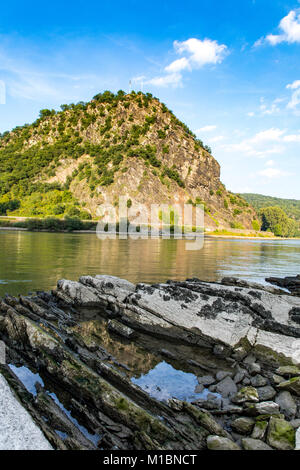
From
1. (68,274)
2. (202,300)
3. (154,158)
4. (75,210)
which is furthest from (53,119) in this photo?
(202,300)

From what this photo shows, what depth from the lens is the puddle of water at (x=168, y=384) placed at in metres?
7.22

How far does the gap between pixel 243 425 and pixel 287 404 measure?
1515 millimetres

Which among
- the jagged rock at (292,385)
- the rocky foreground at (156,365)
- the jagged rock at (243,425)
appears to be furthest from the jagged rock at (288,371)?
the jagged rock at (243,425)

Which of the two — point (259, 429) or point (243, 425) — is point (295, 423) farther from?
point (243, 425)

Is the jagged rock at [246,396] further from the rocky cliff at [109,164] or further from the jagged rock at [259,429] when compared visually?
the rocky cliff at [109,164]

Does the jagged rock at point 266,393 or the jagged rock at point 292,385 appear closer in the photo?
the jagged rock at point 266,393

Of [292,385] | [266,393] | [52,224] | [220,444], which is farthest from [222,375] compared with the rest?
[52,224]

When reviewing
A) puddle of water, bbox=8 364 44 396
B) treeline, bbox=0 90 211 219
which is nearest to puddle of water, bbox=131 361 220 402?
puddle of water, bbox=8 364 44 396

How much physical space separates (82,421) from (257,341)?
591cm

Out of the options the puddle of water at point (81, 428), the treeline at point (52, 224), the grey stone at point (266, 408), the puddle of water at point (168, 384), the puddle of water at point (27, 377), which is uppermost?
the treeline at point (52, 224)

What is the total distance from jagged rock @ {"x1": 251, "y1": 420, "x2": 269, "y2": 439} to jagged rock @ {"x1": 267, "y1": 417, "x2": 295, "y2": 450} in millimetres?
135

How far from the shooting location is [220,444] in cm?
530

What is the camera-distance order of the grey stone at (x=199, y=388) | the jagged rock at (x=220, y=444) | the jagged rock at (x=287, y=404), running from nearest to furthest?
the jagged rock at (x=220, y=444) < the jagged rock at (x=287, y=404) < the grey stone at (x=199, y=388)

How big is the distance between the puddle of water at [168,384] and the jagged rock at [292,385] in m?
1.64
